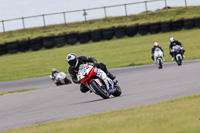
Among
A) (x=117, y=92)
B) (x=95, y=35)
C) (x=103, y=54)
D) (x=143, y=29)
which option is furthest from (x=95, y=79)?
(x=143, y=29)

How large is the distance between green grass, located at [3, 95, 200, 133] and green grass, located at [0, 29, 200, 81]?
1910cm

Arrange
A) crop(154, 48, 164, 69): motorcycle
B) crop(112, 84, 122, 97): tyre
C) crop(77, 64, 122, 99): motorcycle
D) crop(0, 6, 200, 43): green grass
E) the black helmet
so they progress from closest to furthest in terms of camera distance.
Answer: crop(77, 64, 122, 99): motorcycle
the black helmet
crop(112, 84, 122, 97): tyre
crop(154, 48, 164, 69): motorcycle
crop(0, 6, 200, 43): green grass

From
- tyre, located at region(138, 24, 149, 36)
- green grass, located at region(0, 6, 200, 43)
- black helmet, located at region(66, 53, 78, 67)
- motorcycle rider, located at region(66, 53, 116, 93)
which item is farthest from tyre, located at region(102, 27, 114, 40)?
black helmet, located at region(66, 53, 78, 67)

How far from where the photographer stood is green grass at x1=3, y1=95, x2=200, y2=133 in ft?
19.0

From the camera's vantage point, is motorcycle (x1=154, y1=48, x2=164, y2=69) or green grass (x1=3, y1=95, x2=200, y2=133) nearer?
green grass (x1=3, y1=95, x2=200, y2=133)

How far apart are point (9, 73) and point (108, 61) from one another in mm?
5625

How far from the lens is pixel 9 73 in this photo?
30.8m

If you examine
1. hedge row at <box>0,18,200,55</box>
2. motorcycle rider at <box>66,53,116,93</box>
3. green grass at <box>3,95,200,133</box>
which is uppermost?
hedge row at <box>0,18,200,55</box>

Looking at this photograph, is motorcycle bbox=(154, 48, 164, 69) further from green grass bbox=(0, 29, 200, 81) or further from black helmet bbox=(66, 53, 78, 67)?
black helmet bbox=(66, 53, 78, 67)

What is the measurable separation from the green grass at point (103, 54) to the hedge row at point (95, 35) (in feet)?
1.13

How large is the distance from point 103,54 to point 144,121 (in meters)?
27.8

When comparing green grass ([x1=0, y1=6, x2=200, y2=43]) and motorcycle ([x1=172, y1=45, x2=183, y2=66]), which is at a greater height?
green grass ([x1=0, y1=6, x2=200, y2=43])

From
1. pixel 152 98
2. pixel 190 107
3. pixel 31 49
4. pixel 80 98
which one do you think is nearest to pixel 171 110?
pixel 190 107

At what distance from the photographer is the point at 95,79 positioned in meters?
11.2
